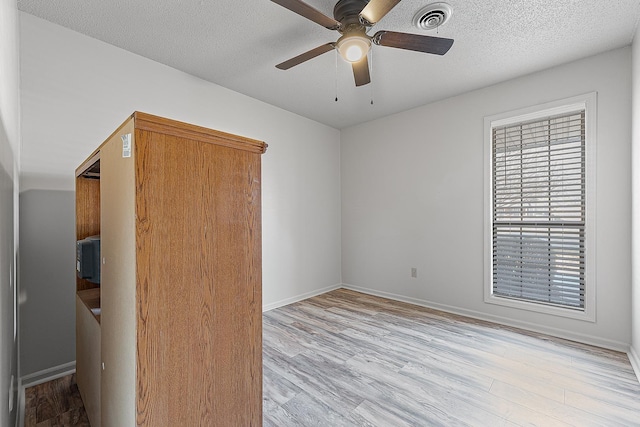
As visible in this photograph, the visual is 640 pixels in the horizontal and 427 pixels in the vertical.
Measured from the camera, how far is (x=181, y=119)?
2852 millimetres

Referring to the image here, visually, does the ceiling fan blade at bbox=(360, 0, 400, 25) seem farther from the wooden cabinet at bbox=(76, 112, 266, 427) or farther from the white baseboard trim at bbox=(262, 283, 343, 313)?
the white baseboard trim at bbox=(262, 283, 343, 313)

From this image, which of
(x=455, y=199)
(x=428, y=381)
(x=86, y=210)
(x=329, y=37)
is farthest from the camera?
(x=455, y=199)

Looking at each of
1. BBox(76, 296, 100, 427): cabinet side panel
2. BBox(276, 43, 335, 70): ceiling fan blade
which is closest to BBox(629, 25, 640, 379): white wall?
BBox(276, 43, 335, 70): ceiling fan blade

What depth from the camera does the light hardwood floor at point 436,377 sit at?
5.48ft

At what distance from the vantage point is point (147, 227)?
98 cm

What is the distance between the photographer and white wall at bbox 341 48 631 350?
8.06 ft

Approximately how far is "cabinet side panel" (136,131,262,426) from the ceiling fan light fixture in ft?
3.51

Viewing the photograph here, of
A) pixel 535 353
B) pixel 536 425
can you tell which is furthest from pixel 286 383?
pixel 535 353

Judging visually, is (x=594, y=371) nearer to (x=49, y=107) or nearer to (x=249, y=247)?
(x=249, y=247)

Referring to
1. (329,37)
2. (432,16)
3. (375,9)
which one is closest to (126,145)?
(375,9)

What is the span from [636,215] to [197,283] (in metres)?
3.09

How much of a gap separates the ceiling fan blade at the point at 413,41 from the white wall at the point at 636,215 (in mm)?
1624

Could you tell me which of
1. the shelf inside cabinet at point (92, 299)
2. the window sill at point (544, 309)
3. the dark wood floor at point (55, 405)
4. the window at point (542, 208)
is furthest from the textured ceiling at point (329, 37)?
the dark wood floor at point (55, 405)

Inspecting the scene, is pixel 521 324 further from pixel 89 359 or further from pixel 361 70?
pixel 89 359
